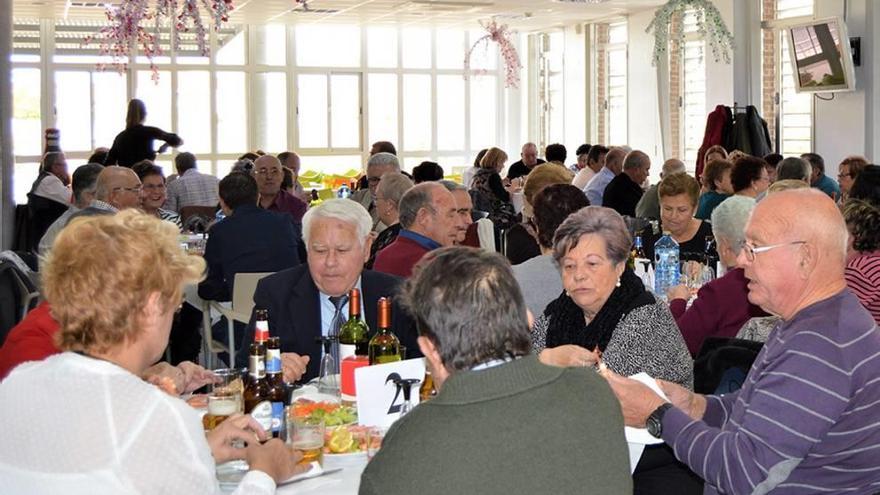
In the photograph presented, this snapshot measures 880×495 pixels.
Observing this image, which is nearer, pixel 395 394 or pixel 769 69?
pixel 395 394

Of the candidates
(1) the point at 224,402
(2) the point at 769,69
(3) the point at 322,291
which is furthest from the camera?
(2) the point at 769,69

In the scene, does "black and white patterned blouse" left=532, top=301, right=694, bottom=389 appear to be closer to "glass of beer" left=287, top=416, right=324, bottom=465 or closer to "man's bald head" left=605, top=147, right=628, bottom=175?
"glass of beer" left=287, top=416, right=324, bottom=465

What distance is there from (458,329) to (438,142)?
731 inches

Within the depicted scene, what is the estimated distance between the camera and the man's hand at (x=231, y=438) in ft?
7.88

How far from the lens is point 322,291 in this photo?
3787mm

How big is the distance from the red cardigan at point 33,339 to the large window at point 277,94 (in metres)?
14.6

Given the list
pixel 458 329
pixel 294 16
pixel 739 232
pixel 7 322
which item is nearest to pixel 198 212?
pixel 7 322

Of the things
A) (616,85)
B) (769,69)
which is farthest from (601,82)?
(769,69)

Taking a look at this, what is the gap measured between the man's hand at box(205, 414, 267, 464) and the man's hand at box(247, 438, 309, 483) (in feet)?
0.20

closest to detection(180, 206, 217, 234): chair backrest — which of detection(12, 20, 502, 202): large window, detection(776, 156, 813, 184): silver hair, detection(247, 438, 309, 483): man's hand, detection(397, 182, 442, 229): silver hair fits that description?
detection(397, 182, 442, 229): silver hair

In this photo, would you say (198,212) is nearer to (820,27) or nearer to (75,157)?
(820,27)

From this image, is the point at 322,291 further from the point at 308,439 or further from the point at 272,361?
the point at 308,439

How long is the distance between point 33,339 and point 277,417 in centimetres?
77

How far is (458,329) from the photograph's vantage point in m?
1.89
